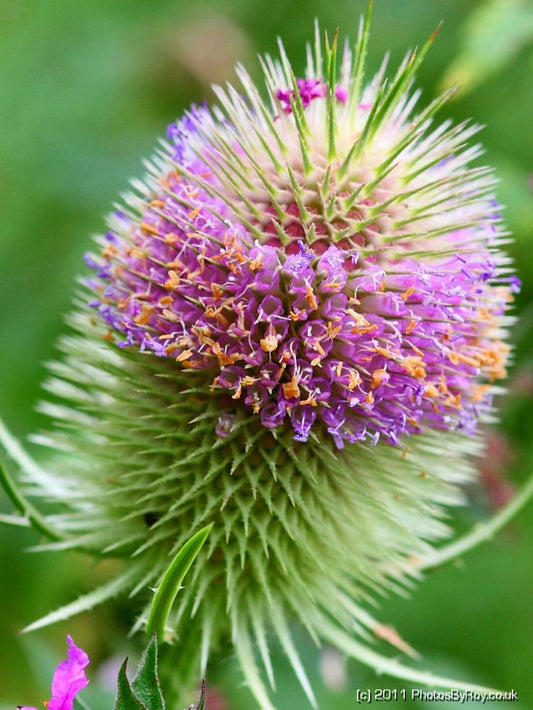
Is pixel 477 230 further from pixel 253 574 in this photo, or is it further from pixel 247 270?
pixel 253 574

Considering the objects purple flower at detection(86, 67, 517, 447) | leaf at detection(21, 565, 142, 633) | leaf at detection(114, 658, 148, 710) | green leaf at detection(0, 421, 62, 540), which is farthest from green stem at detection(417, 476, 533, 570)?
leaf at detection(114, 658, 148, 710)

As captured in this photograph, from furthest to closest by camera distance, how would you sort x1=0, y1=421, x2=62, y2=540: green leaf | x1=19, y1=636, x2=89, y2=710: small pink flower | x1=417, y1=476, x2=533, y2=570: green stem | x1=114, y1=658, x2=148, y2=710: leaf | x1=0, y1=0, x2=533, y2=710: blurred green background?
x1=0, y1=0, x2=533, y2=710: blurred green background
x1=417, y1=476, x2=533, y2=570: green stem
x1=0, y1=421, x2=62, y2=540: green leaf
x1=19, y1=636, x2=89, y2=710: small pink flower
x1=114, y1=658, x2=148, y2=710: leaf

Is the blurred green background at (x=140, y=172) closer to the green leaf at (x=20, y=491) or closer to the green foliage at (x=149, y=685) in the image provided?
the green leaf at (x=20, y=491)

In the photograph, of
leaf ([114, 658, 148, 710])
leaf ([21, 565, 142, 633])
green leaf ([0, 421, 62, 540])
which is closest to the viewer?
leaf ([114, 658, 148, 710])

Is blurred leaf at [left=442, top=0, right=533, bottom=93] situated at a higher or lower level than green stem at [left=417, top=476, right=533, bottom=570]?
higher

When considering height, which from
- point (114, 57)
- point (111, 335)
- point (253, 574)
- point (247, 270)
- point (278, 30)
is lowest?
point (253, 574)

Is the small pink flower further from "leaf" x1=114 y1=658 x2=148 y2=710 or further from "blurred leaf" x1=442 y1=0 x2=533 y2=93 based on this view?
"blurred leaf" x1=442 y1=0 x2=533 y2=93

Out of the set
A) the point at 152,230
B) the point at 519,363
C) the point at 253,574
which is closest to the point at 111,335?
the point at 152,230

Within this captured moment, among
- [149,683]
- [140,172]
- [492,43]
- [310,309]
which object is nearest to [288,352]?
[310,309]
